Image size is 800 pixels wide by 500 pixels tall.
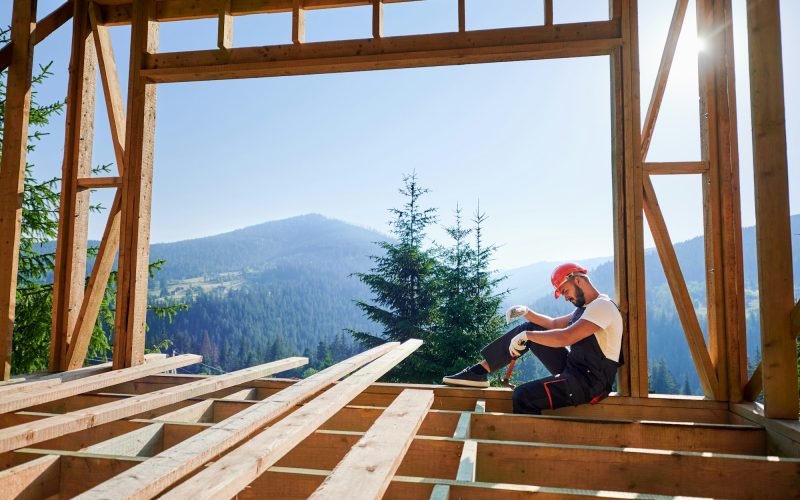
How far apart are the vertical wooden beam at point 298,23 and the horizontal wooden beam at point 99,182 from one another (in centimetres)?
199

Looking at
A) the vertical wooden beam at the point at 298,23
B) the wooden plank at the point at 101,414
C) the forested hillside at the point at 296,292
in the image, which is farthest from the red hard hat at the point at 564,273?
the forested hillside at the point at 296,292

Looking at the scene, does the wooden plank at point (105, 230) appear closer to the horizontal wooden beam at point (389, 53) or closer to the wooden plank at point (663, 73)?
the horizontal wooden beam at point (389, 53)

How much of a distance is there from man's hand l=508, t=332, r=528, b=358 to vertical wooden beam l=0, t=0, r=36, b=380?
402 cm

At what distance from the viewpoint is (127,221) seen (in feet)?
16.0

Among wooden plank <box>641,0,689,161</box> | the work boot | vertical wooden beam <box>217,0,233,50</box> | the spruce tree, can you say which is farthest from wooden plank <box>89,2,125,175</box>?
the spruce tree

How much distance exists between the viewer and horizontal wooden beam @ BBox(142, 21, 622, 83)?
4359 mm

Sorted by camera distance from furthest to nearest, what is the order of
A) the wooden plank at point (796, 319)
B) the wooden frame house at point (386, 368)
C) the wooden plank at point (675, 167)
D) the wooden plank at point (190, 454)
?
the wooden plank at point (675, 167), the wooden plank at point (796, 319), the wooden frame house at point (386, 368), the wooden plank at point (190, 454)

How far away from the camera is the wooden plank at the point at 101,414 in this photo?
2357 millimetres

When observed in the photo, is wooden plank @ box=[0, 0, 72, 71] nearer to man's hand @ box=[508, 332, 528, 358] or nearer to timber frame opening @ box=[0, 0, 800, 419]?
timber frame opening @ box=[0, 0, 800, 419]

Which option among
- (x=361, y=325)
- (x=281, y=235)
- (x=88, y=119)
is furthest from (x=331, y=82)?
(x=88, y=119)

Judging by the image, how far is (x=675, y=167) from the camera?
4160 millimetres

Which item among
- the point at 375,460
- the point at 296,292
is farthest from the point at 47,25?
the point at 296,292

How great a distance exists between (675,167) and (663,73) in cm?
70

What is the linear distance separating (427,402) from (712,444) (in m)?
1.72
